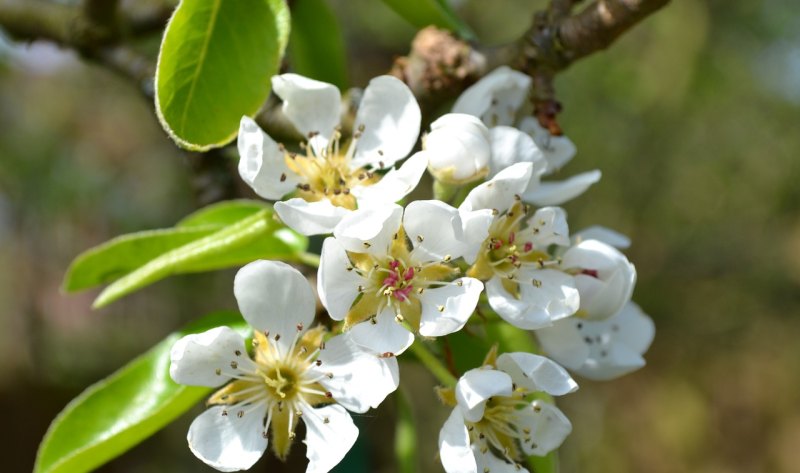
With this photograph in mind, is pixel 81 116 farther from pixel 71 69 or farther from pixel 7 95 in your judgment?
pixel 7 95

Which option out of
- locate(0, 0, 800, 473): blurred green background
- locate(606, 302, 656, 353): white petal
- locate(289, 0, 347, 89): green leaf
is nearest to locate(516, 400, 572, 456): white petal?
locate(606, 302, 656, 353): white petal

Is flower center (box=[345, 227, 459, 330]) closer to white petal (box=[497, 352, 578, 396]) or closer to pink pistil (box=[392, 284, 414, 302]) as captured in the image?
pink pistil (box=[392, 284, 414, 302])

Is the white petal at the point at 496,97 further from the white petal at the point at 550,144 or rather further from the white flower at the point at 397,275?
the white flower at the point at 397,275

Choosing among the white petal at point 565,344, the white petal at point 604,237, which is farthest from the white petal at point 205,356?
the white petal at point 604,237

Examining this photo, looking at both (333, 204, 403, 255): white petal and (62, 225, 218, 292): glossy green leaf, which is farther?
(62, 225, 218, 292): glossy green leaf

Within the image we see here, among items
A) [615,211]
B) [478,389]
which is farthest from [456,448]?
[615,211]
